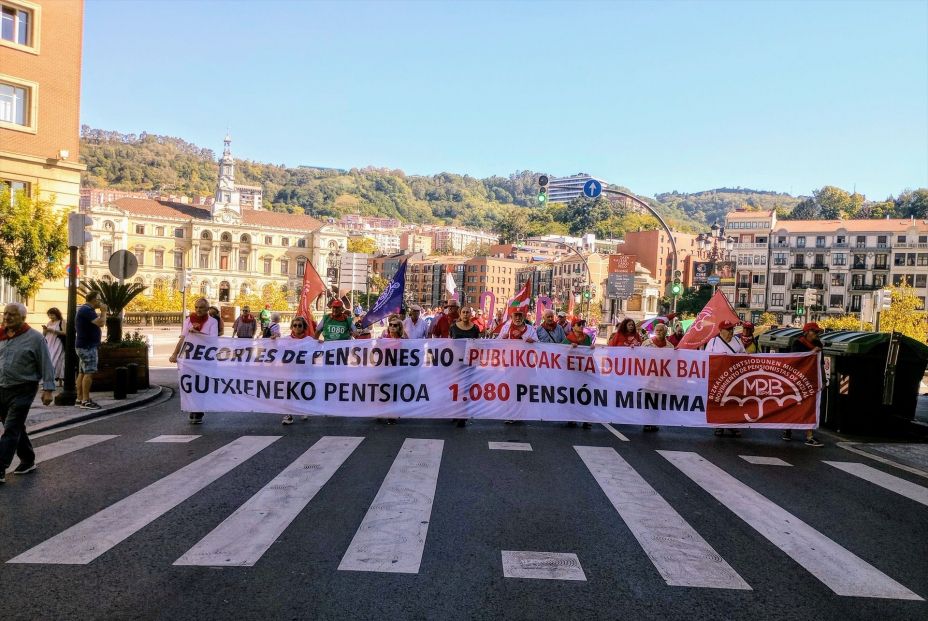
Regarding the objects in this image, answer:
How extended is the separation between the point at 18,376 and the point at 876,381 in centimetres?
1205

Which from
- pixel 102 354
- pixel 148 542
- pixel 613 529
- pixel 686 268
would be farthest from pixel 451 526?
pixel 686 268

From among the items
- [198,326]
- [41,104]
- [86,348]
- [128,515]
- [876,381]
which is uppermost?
[41,104]

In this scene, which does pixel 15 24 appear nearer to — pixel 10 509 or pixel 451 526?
pixel 10 509

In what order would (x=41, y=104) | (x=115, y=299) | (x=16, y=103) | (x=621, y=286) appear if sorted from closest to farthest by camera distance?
(x=115, y=299) < (x=16, y=103) < (x=41, y=104) < (x=621, y=286)

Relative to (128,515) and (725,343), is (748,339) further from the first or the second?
(128,515)

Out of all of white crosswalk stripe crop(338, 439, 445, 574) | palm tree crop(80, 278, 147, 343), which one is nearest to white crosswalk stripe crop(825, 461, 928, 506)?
white crosswalk stripe crop(338, 439, 445, 574)

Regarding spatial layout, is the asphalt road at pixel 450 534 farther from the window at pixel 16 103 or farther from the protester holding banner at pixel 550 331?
the window at pixel 16 103

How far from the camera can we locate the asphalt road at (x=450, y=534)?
4469mm

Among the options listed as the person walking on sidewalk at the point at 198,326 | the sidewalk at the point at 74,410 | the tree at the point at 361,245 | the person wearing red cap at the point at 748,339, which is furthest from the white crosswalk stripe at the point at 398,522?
the tree at the point at 361,245

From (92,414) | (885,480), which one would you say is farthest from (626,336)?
(92,414)

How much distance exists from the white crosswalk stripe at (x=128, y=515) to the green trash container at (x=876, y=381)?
935 centimetres

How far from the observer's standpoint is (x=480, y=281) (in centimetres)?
17762

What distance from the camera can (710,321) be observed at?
41.7 feet

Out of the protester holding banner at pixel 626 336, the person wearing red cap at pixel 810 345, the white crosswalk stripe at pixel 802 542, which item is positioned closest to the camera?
the white crosswalk stripe at pixel 802 542
